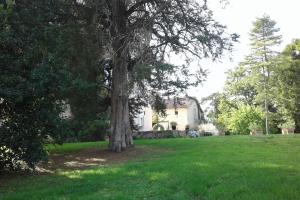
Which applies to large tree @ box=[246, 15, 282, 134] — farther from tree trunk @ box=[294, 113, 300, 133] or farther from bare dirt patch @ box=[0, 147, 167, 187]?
bare dirt patch @ box=[0, 147, 167, 187]

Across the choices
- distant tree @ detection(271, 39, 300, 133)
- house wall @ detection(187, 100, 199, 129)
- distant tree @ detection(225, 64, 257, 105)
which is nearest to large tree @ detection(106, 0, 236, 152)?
distant tree @ detection(271, 39, 300, 133)

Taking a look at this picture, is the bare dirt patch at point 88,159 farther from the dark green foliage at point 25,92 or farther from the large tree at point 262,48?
the large tree at point 262,48

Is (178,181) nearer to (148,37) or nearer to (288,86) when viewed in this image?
(148,37)

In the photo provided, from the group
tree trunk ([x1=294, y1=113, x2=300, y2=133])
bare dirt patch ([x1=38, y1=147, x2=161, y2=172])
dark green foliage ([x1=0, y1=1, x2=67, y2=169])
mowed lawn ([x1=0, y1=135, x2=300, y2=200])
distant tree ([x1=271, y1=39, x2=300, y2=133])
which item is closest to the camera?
mowed lawn ([x1=0, y1=135, x2=300, y2=200])

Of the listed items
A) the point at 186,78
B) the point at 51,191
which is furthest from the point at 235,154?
→ the point at 51,191

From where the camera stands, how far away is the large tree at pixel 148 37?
18.3m

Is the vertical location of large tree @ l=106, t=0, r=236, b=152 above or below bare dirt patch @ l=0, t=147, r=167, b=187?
above

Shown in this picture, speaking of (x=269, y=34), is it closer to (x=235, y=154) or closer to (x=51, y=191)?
(x=235, y=154)

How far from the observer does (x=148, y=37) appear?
1852cm

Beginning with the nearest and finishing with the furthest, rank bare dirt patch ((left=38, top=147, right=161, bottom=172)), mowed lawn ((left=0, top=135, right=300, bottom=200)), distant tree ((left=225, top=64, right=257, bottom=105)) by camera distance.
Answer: mowed lawn ((left=0, top=135, right=300, bottom=200))
bare dirt patch ((left=38, top=147, right=161, bottom=172))
distant tree ((left=225, top=64, right=257, bottom=105))

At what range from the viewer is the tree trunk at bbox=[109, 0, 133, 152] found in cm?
1941

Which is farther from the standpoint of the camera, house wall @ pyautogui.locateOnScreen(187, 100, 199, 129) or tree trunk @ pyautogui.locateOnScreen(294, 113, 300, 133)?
house wall @ pyautogui.locateOnScreen(187, 100, 199, 129)

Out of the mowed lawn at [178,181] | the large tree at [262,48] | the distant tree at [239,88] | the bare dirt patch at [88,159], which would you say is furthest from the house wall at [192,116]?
the mowed lawn at [178,181]

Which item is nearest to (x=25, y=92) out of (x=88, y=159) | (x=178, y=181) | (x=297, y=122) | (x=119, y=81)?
(x=178, y=181)
